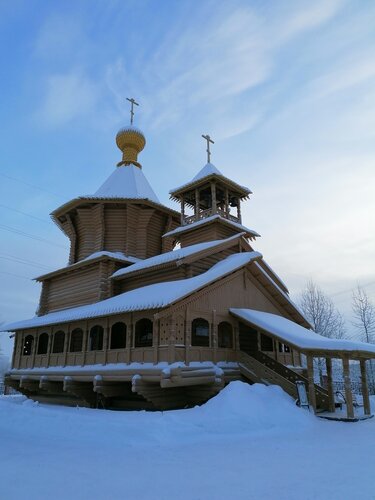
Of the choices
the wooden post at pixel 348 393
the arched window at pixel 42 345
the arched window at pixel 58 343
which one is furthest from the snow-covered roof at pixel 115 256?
the wooden post at pixel 348 393

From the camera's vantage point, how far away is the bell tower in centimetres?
2056

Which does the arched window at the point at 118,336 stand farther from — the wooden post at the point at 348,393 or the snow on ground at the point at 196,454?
the wooden post at the point at 348,393

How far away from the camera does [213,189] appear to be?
69.7ft

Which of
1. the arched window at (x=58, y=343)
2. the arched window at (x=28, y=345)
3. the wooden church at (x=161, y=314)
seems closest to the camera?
the wooden church at (x=161, y=314)

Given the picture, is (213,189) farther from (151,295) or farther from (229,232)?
(151,295)

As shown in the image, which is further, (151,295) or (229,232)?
(229,232)

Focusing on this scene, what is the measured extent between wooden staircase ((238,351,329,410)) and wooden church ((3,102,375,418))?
41 mm

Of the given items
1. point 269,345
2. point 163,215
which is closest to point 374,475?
point 269,345

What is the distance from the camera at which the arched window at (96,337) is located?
62.9 ft

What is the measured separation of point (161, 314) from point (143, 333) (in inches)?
218

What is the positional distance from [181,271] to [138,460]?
9825 mm

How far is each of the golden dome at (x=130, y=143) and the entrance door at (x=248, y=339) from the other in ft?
51.7

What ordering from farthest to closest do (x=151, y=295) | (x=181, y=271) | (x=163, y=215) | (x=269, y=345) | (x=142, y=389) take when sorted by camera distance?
(x=163, y=215) < (x=269, y=345) < (x=181, y=271) < (x=151, y=295) < (x=142, y=389)

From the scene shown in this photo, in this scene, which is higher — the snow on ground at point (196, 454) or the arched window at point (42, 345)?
the arched window at point (42, 345)
